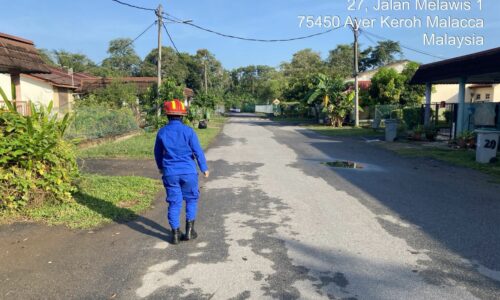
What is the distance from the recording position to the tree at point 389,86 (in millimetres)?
34500

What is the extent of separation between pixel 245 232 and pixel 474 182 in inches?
244

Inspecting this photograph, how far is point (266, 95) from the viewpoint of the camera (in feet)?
294

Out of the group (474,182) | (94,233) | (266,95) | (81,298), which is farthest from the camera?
(266,95)

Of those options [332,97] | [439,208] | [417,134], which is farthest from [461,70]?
[332,97]

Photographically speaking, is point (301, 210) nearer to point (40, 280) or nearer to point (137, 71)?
point (40, 280)

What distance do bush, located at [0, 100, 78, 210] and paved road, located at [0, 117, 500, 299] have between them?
2.24 ft

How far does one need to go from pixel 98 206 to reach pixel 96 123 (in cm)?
1060

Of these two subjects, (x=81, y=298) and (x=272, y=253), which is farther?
(x=272, y=253)

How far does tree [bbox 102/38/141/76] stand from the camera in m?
68.1

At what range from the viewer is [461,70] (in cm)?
1750

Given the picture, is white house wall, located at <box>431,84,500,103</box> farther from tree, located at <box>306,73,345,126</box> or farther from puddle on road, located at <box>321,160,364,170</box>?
puddle on road, located at <box>321,160,364,170</box>

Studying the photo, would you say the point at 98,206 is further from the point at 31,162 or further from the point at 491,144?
the point at 491,144

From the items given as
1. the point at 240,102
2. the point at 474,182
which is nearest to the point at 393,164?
the point at 474,182

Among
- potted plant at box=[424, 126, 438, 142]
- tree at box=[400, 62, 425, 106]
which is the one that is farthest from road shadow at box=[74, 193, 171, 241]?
tree at box=[400, 62, 425, 106]
